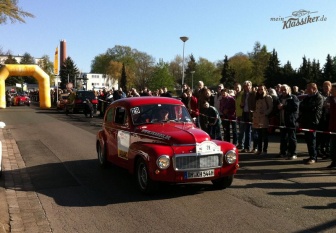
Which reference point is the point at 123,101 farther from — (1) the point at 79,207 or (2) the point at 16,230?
(2) the point at 16,230

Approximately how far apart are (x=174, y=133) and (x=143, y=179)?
40.5 inches

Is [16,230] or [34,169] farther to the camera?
[34,169]

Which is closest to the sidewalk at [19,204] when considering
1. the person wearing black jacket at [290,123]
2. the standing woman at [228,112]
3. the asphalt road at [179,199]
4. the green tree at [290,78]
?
the asphalt road at [179,199]

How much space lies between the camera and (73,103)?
31.6 metres

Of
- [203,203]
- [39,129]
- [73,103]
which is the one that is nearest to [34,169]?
[203,203]

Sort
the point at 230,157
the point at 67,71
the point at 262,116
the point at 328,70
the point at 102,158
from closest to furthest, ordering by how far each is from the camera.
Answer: the point at 230,157, the point at 102,158, the point at 262,116, the point at 328,70, the point at 67,71

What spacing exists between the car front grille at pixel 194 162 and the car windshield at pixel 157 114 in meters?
1.59

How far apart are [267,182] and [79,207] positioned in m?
3.79

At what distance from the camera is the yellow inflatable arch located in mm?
35562

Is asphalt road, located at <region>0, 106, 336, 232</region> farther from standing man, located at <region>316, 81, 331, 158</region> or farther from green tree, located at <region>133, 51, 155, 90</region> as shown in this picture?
green tree, located at <region>133, 51, 155, 90</region>

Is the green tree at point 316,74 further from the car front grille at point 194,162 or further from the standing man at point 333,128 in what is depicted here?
the car front grille at point 194,162

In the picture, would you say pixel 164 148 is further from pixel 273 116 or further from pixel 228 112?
→ pixel 228 112

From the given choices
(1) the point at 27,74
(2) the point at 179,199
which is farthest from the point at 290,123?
(1) the point at 27,74

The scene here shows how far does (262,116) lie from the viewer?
1134 cm
